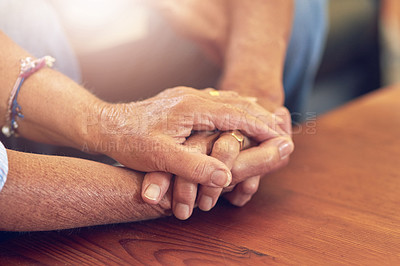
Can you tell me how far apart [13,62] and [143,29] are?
0.58 metres

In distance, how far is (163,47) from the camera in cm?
122

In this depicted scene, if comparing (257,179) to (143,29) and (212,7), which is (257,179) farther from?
(143,29)

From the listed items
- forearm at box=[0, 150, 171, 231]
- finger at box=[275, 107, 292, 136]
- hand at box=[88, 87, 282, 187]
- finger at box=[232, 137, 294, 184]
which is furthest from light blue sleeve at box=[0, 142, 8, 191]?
finger at box=[275, 107, 292, 136]

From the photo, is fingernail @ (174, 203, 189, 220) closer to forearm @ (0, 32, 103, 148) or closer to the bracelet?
forearm @ (0, 32, 103, 148)

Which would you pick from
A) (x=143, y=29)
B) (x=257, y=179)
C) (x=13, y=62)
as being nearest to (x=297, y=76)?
(x=143, y=29)

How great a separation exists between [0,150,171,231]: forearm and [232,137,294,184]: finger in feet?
0.36

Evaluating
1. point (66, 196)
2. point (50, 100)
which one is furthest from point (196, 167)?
point (50, 100)

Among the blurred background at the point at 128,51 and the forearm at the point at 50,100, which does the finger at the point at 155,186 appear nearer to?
the forearm at the point at 50,100

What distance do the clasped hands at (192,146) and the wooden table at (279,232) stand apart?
0.04 metres

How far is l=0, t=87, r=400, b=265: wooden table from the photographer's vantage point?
0.50 meters

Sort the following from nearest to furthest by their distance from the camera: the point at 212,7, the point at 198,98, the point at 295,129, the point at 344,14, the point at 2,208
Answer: the point at 2,208
the point at 198,98
the point at 295,129
the point at 212,7
the point at 344,14

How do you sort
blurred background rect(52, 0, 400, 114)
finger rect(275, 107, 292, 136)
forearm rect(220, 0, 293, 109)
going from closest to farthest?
finger rect(275, 107, 292, 136), forearm rect(220, 0, 293, 109), blurred background rect(52, 0, 400, 114)

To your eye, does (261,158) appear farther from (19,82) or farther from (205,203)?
(19,82)

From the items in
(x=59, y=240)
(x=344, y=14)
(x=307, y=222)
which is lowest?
(x=59, y=240)
